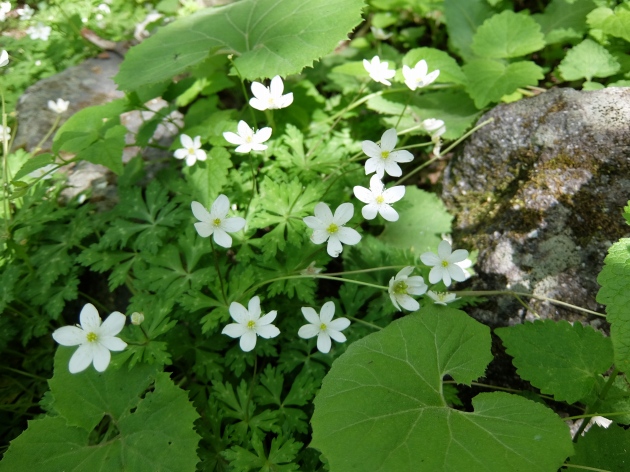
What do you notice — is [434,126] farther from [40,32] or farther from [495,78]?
[40,32]

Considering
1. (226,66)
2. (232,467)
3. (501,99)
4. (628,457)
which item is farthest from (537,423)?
(226,66)

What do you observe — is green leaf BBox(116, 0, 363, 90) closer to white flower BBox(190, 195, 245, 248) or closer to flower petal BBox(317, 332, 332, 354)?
white flower BBox(190, 195, 245, 248)

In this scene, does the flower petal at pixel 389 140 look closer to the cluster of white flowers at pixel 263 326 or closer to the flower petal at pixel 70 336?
the cluster of white flowers at pixel 263 326

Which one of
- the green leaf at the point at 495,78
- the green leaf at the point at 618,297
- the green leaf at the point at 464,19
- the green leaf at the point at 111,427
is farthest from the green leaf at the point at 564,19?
the green leaf at the point at 111,427

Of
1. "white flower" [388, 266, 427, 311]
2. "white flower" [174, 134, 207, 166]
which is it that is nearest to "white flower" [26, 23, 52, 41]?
"white flower" [174, 134, 207, 166]

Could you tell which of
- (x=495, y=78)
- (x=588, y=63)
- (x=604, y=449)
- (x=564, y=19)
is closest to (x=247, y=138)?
(x=495, y=78)

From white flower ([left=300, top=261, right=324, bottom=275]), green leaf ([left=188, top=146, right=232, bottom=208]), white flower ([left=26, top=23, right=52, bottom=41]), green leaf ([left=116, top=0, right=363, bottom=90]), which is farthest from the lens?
white flower ([left=26, top=23, right=52, bottom=41])
